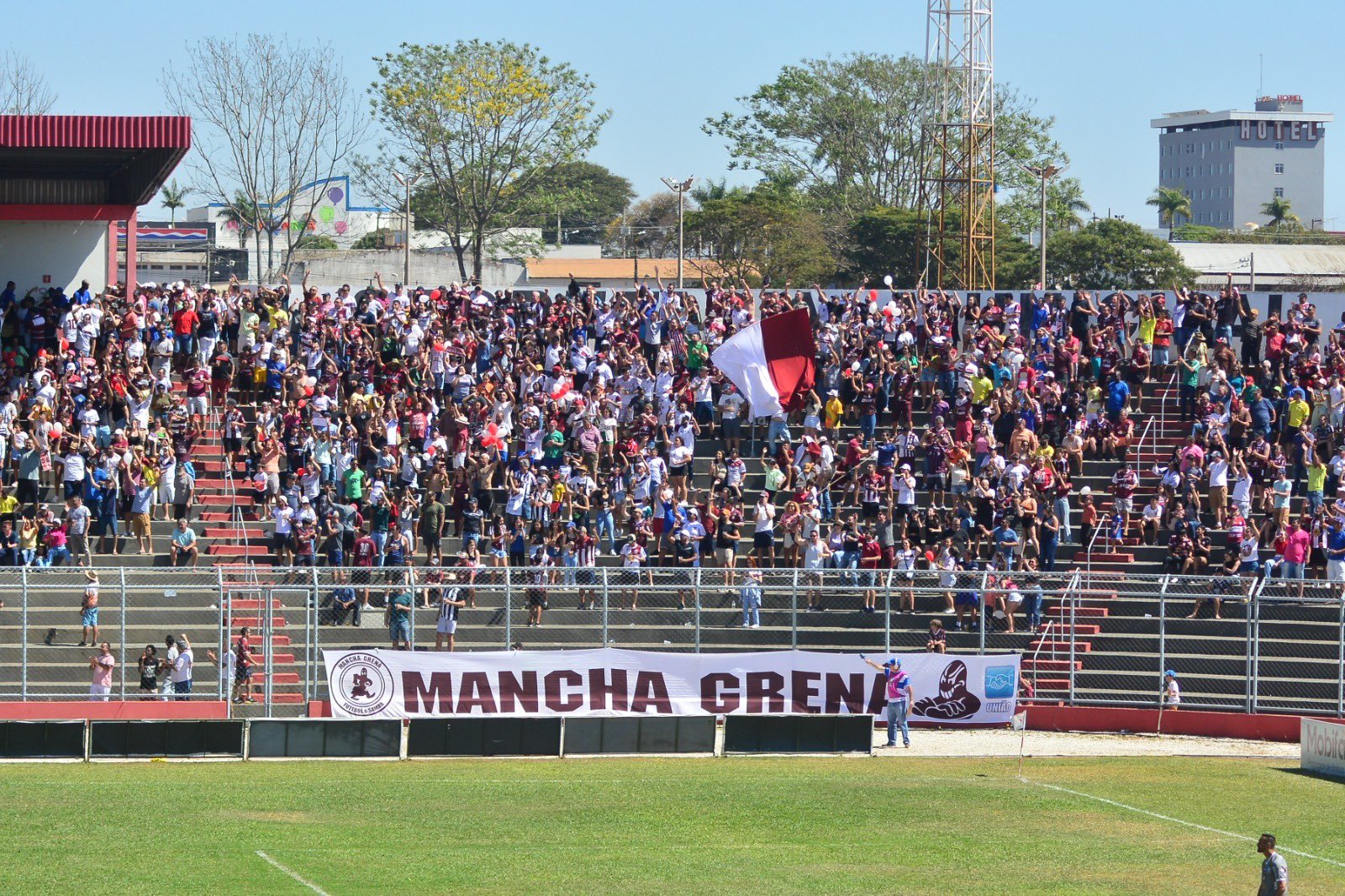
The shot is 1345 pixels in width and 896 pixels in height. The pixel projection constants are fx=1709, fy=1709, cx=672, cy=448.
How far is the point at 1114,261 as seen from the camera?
262ft

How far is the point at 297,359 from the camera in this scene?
1532 inches

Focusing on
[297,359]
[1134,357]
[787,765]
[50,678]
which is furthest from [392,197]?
[787,765]

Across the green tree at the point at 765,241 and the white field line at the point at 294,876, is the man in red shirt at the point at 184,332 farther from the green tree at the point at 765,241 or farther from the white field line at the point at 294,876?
the green tree at the point at 765,241

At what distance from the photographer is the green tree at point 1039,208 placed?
279ft

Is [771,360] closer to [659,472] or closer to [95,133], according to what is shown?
[659,472]

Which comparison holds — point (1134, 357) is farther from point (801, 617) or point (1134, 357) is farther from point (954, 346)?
point (801, 617)

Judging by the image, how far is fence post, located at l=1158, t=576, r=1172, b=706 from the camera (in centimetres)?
2817

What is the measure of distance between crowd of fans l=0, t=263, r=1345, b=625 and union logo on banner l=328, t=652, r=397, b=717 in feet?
9.46

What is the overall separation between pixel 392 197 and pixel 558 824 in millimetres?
58128

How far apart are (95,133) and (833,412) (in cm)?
1699

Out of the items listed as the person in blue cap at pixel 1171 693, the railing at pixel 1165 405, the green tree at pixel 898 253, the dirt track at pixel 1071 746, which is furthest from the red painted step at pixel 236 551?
the green tree at pixel 898 253

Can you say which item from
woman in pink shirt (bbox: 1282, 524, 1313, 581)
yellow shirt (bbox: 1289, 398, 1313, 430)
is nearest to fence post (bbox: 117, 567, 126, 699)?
woman in pink shirt (bbox: 1282, 524, 1313, 581)

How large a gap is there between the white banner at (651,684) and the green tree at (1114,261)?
5278 centimetres

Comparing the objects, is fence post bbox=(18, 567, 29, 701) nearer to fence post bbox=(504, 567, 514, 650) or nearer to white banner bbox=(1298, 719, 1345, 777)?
fence post bbox=(504, 567, 514, 650)
